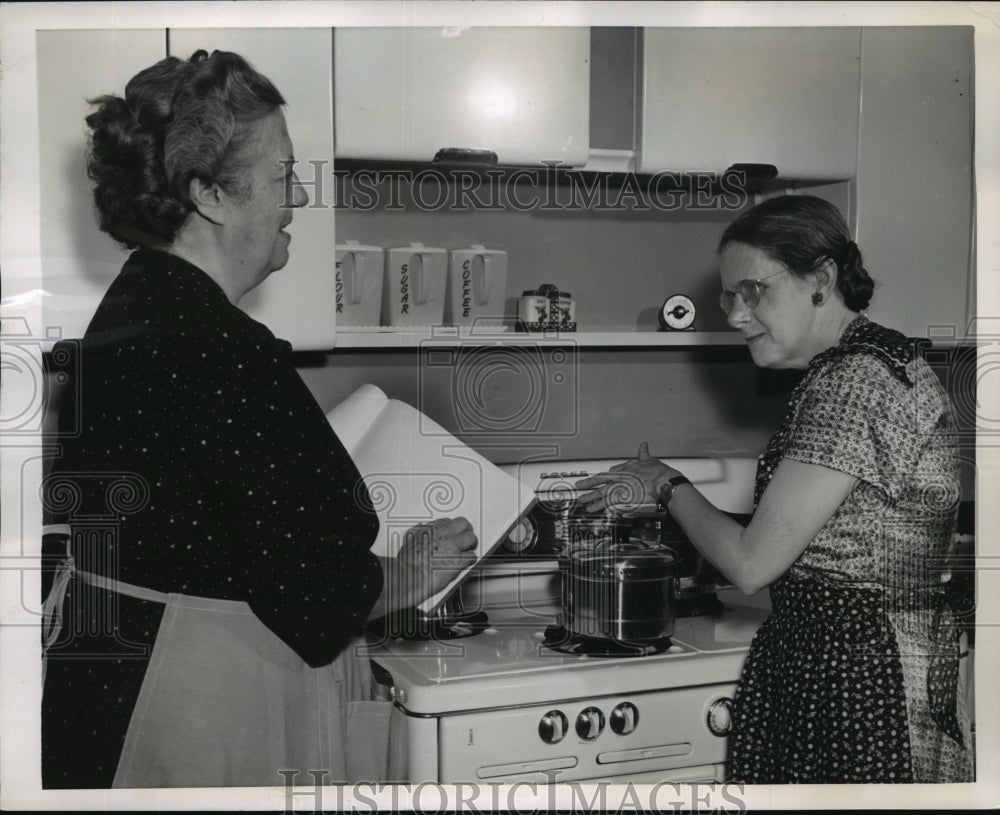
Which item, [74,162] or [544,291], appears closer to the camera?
[74,162]

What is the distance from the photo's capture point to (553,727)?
1.38 meters

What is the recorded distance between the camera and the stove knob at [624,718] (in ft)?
4.63

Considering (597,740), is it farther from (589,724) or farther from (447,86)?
(447,86)

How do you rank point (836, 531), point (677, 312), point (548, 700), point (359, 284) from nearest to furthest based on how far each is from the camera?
point (836, 531) < point (548, 700) < point (359, 284) < point (677, 312)

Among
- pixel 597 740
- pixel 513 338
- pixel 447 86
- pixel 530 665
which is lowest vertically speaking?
pixel 597 740

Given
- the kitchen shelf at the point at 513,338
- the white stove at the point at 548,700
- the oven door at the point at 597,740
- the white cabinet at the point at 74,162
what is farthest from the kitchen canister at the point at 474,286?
the oven door at the point at 597,740

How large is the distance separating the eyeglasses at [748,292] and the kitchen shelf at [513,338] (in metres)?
0.14

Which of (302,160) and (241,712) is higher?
(302,160)

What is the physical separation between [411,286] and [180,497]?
0.50 metres

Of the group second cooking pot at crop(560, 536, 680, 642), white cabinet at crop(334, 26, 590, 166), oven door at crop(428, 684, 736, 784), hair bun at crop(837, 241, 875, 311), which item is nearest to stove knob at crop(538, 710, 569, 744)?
oven door at crop(428, 684, 736, 784)

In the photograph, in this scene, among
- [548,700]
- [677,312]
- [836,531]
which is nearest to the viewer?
[836,531]

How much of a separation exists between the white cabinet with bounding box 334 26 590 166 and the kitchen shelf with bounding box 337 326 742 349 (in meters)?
0.27

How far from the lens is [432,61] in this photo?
1443 mm

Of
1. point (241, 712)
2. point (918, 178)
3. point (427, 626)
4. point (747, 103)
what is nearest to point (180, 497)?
point (241, 712)
